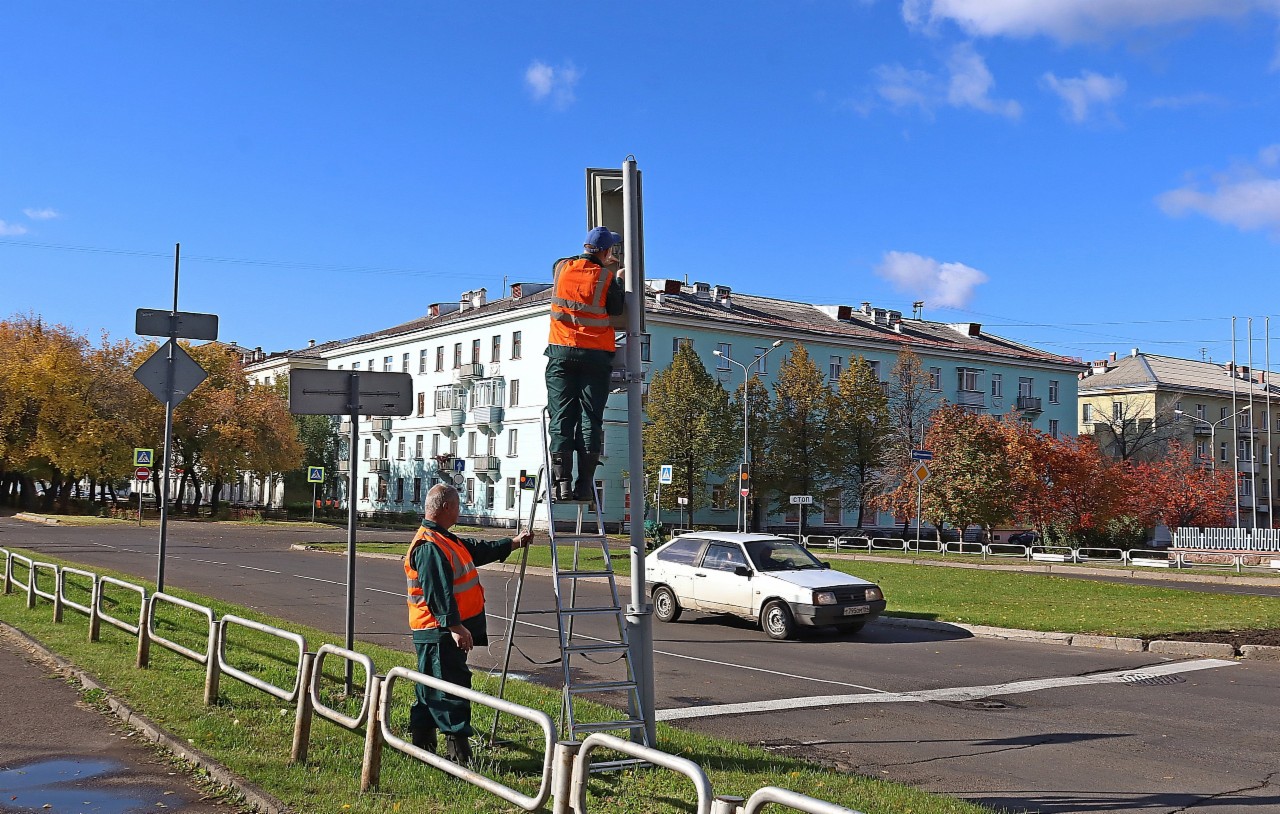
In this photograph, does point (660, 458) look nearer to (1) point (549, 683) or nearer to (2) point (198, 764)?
(1) point (549, 683)

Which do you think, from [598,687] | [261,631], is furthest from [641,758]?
[261,631]

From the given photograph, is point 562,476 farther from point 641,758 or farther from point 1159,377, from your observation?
point 1159,377

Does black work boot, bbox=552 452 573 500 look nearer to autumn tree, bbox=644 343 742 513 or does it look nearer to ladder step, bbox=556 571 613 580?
ladder step, bbox=556 571 613 580

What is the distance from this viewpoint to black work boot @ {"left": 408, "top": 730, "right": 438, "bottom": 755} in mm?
6680

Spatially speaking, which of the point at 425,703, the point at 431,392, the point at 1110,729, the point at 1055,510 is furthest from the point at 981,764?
the point at 431,392

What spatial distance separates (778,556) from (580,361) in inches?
434

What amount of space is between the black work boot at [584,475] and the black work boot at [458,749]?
1.60 metres

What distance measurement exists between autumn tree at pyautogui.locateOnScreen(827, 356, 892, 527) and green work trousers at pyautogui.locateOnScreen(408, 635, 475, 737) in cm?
5828

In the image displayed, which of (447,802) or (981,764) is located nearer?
(447,802)

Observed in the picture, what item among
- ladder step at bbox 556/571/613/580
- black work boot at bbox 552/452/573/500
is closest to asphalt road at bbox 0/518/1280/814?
ladder step at bbox 556/571/613/580

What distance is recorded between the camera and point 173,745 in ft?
23.5

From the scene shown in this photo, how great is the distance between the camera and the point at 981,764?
794 centimetres

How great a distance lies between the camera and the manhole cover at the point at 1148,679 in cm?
1211

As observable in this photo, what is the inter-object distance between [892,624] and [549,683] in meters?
8.34
